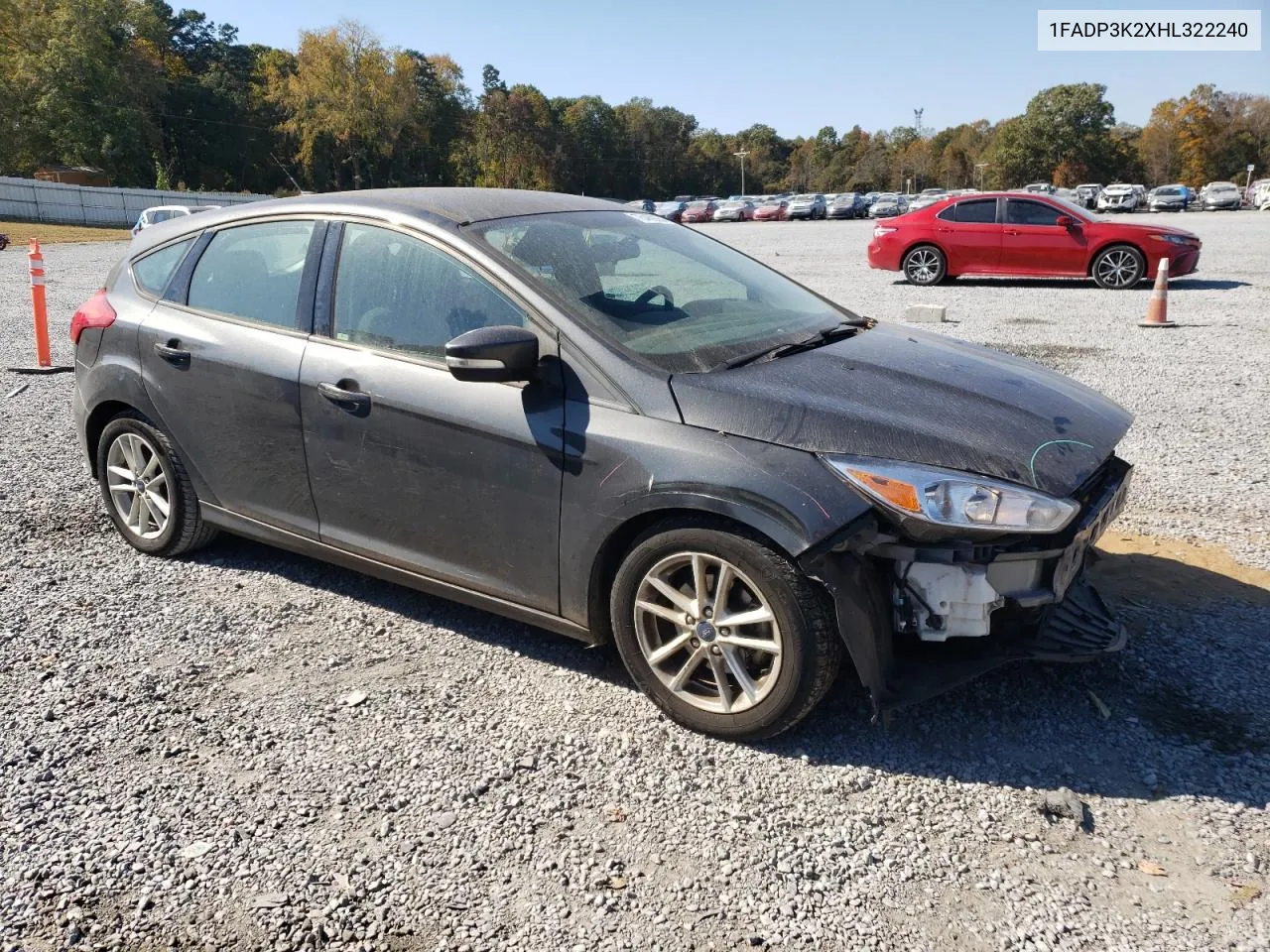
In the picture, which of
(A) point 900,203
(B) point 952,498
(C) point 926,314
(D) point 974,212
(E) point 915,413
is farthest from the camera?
(A) point 900,203

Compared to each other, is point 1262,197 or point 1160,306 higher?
point 1262,197

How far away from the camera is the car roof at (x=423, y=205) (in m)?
3.86

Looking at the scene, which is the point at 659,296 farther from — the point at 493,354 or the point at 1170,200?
the point at 1170,200

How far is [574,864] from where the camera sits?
267 cm

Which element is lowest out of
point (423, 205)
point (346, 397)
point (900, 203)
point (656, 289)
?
point (346, 397)

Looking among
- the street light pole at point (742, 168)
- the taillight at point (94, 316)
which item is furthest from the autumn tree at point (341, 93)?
the taillight at point (94, 316)

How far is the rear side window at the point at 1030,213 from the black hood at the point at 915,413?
1326cm

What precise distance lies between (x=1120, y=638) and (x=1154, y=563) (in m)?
1.50

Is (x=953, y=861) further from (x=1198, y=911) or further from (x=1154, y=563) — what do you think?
(x=1154, y=563)

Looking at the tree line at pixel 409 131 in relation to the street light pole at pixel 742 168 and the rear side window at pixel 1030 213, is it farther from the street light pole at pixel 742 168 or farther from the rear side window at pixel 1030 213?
the rear side window at pixel 1030 213

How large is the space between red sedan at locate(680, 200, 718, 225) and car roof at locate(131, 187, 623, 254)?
198ft

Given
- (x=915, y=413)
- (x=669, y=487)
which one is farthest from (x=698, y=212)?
(x=669, y=487)

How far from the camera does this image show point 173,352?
4359 millimetres

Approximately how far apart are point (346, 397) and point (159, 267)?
1645mm
